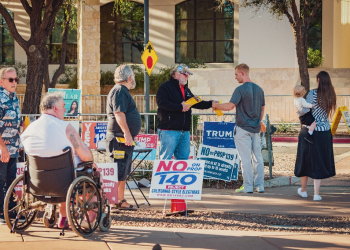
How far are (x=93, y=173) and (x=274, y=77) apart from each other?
57.3ft

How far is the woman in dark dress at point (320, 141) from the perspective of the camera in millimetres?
7898

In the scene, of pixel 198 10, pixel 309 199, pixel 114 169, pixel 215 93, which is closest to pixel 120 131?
pixel 114 169

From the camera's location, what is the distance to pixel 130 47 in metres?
28.7

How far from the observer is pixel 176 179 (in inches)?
271

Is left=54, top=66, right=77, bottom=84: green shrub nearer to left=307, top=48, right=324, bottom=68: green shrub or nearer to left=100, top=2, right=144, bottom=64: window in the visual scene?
left=100, top=2, right=144, bottom=64: window

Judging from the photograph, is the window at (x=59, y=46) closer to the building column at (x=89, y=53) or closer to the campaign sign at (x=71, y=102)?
the building column at (x=89, y=53)

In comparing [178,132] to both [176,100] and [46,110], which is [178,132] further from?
[46,110]

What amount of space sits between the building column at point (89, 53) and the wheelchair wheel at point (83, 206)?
16.7m

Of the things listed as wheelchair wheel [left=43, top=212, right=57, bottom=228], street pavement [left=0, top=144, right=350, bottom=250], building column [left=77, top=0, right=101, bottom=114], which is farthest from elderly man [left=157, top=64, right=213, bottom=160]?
building column [left=77, top=0, right=101, bottom=114]

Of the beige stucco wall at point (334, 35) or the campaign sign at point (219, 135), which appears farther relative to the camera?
the beige stucco wall at point (334, 35)

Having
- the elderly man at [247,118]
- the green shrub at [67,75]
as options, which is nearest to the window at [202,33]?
the green shrub at [67,75]

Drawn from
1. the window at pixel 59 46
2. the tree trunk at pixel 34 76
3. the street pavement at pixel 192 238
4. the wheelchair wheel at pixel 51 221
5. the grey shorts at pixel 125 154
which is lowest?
the street pavement at pixel 192 238

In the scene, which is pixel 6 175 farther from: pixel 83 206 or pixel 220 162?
pixel 220 162

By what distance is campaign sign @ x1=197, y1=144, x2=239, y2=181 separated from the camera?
9.14 meters
